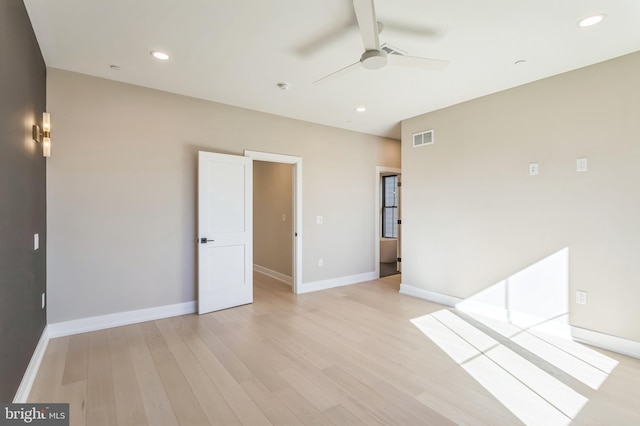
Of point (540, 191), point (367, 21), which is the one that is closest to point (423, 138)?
point (540, 191)

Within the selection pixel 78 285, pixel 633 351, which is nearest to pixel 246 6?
pixel 78 285

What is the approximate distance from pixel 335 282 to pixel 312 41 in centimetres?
384

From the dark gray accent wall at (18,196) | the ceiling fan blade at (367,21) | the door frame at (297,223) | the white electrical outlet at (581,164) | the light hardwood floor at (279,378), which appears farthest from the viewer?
the door frame at (297,223)

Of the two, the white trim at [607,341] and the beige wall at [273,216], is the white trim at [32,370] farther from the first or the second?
the white trim at [607,341]

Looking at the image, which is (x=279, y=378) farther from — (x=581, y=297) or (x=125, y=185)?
(x=581, y=297)

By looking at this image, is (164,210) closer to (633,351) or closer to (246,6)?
(246,6)

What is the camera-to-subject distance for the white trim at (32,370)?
80.1 inches

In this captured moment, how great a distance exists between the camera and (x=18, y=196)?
2.06m

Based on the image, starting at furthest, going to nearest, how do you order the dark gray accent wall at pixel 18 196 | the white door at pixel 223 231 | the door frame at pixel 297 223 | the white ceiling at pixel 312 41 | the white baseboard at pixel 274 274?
the white baseboard at pixel 274 274, the door frame at pixel 297 223, the white door at pixel 223 231, the white ceiling at pixel 312 41, the dark gray accent wall at pixel 18 196

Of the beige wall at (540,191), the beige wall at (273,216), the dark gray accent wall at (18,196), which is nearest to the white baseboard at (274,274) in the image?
the beige wall at (273,216)

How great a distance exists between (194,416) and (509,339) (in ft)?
10.00

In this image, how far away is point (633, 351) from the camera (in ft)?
9.23

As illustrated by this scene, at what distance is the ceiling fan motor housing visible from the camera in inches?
90.0

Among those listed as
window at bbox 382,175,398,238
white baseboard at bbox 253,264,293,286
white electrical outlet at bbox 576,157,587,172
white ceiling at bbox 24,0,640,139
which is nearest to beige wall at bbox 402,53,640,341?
white electrical outlet at bbox 576,157,587,172
